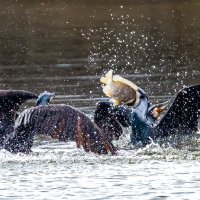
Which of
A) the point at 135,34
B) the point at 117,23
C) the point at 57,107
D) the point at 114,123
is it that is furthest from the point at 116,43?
the point at 57,107

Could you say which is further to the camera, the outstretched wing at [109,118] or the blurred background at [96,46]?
the blurred background at [96,46]

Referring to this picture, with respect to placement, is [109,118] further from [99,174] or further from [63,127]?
[99,174]

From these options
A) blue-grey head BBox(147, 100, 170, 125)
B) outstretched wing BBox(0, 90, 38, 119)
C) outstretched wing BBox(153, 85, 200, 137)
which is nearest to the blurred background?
blue-grey head BBox(147, 100, 170, 125)

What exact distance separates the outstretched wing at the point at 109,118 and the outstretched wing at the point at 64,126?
1608 millimetres

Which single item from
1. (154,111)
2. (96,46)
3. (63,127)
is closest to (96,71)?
(96,46)

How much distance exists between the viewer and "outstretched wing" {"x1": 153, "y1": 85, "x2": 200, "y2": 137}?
1446cm

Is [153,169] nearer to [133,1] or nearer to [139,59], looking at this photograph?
[139,59]

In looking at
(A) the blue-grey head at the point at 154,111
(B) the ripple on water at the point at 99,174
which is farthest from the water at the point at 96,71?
(A) the blue-grey head at the point at 154,111

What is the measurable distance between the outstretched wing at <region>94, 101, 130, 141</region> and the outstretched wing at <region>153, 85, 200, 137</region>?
48 centimetres

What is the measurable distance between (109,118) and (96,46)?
13219 millimetres

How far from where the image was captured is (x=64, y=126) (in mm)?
12781

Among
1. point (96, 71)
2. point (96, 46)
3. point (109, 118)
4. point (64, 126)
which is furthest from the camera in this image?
point (96, 46)

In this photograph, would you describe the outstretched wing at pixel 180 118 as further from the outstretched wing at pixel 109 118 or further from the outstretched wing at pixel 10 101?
the outstretched wing at pixel 10 101

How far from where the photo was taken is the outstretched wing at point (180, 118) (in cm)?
1446
